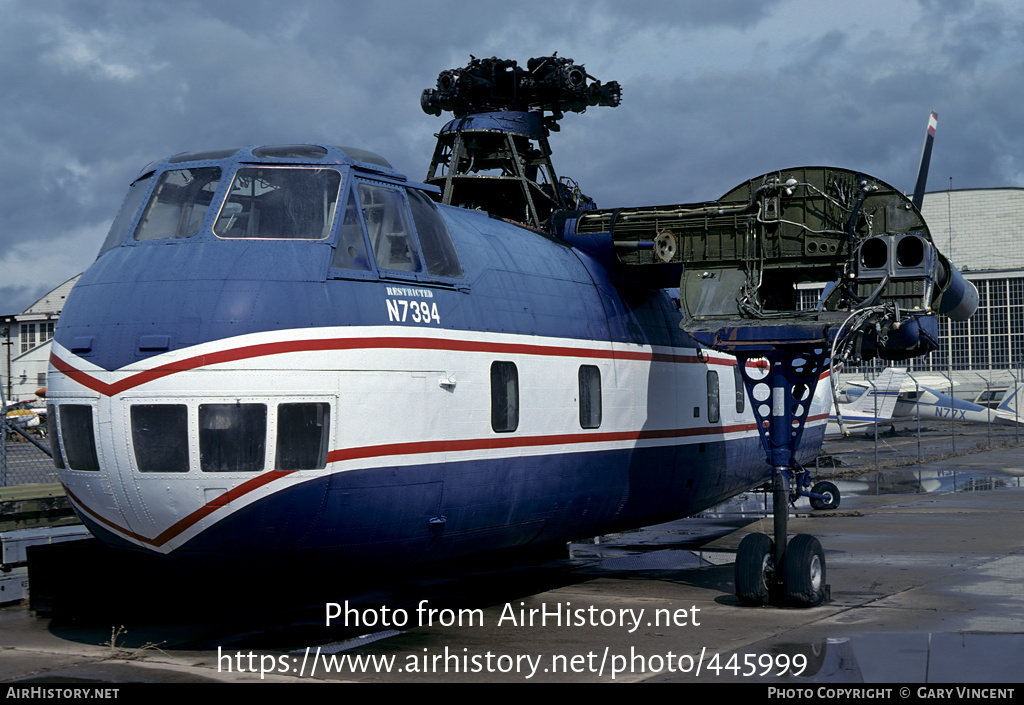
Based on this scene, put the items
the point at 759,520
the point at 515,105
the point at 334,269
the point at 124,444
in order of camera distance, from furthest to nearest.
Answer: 1. the point at 759,520
2. the point at 515,105
3. the point at 334,269
4. the point at 124,444

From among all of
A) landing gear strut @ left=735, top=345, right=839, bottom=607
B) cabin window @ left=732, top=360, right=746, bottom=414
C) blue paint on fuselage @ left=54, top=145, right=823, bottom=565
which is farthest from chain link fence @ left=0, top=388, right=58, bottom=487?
cabin window @ left=732, top=360, right=746, bottom=414

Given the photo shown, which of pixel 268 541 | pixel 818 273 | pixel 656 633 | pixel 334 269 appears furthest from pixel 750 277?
pixel 268 541

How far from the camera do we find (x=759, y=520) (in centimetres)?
2409

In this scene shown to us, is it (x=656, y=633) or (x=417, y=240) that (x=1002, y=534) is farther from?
(x=417, y=240)

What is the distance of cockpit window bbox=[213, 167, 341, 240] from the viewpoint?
10.6 m

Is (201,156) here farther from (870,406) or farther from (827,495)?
(870,406)

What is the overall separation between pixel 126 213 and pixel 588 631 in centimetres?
680

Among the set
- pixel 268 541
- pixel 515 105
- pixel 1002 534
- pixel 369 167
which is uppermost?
pixel 515 105

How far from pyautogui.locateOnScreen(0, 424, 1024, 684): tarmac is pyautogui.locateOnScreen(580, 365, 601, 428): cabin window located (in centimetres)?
233

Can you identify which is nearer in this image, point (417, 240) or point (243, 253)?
point (243, 253)

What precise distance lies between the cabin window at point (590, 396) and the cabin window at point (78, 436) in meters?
5.78

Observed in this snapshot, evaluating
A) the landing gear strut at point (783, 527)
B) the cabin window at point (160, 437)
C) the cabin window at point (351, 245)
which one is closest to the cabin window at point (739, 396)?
the landing gear strut at point (783, 527)

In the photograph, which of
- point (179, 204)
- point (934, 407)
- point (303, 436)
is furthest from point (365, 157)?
point (934, 407)

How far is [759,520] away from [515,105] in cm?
1064
